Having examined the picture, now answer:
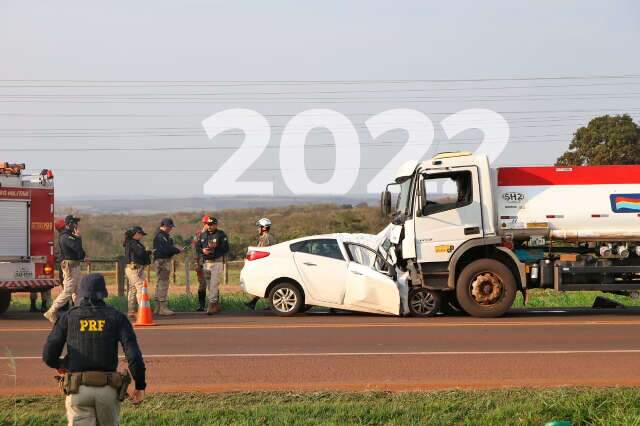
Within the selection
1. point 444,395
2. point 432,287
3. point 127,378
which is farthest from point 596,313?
point 127,378

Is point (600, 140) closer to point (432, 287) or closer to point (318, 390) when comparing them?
point (432, 287)

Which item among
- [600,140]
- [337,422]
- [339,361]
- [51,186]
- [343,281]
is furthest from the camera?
[600,140]

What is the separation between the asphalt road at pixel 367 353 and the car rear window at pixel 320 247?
1.13 meters

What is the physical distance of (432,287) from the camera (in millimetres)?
17828

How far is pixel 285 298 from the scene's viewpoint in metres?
18.1

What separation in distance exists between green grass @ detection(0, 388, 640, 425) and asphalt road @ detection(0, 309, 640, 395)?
687 mm

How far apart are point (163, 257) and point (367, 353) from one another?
23.5ft

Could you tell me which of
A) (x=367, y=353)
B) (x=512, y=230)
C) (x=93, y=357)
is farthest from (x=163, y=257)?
(x=93, y=357)

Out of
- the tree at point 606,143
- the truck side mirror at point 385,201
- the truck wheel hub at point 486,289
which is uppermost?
the tree at point 606,143

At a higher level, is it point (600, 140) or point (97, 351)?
point (600, 140)

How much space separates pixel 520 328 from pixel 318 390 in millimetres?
6335

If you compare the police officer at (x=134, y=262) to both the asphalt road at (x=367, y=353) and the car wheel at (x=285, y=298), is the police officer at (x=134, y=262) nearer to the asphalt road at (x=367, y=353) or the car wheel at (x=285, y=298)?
the asphalt road at (x=367, y=353)

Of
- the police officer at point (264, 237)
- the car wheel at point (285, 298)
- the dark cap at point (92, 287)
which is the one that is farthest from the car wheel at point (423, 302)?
the dark cap at point (92, 287)

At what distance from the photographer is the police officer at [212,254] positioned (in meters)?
19.1
